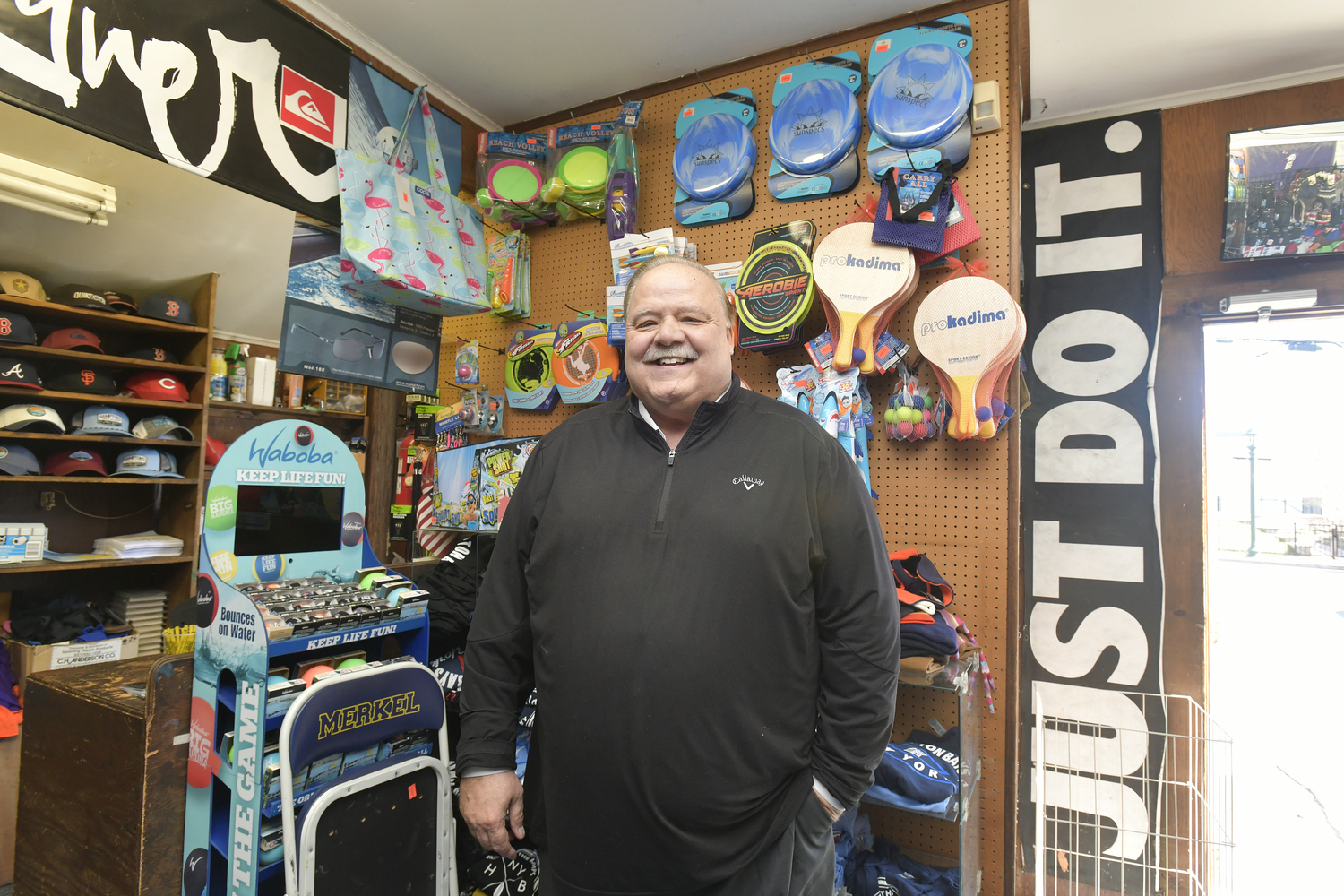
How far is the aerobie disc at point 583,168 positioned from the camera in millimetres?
2875

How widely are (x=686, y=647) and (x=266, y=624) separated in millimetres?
1087

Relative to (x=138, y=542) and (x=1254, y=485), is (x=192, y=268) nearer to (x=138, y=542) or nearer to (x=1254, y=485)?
(x=138, y=542)

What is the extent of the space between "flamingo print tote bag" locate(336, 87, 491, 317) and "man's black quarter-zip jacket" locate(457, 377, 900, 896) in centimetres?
164

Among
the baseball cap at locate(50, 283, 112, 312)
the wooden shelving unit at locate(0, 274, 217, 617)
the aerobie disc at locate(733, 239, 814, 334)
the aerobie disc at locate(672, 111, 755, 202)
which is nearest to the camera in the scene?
the aerobie disc at locate(733, 239, 814, 334)

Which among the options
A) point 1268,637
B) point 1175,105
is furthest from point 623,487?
point 1268,637

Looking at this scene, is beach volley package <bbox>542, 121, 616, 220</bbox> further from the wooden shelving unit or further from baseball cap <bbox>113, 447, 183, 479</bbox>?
baseball cap <bbox>113, 447, 183, 479</bbox>

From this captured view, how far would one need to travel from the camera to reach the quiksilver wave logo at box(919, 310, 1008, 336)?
2068mm

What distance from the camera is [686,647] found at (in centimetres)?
116

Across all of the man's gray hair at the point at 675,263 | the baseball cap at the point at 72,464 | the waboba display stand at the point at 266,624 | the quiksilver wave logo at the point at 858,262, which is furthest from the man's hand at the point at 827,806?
the baseball cap at the point at 72,464

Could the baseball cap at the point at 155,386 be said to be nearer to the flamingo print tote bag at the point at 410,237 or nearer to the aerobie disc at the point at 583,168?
the flamingo print tote bag at the point at 410,237

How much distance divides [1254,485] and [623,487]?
3.27 metres

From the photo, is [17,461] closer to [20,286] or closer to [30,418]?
[30,418]

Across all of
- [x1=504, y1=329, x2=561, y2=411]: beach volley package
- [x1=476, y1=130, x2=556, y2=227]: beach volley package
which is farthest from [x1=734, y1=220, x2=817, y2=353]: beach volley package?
[x1=476, y1=130, x2=556, y2=227]: beach volley package

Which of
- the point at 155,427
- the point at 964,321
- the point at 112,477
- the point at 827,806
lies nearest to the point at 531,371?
the point at 964,321
